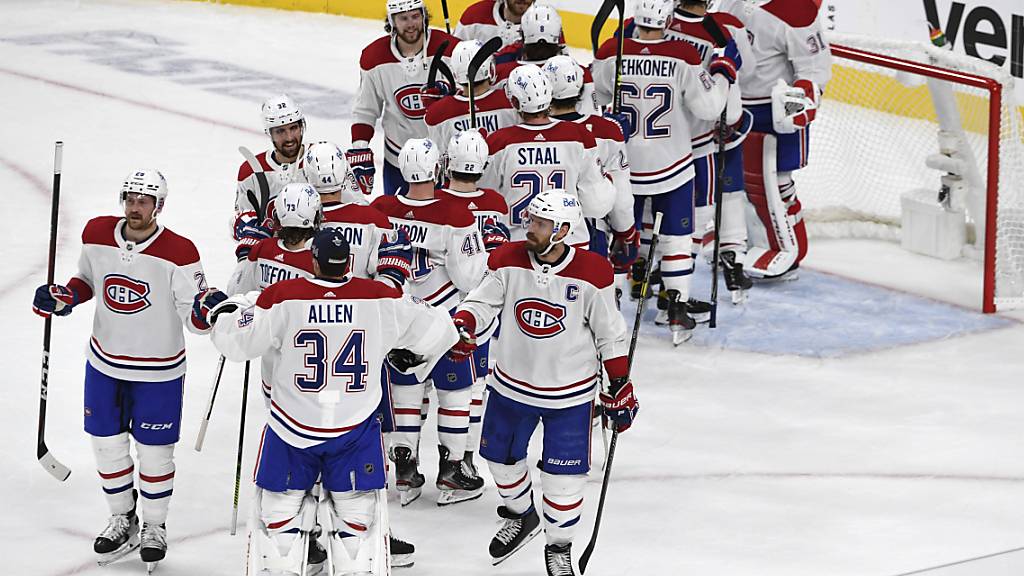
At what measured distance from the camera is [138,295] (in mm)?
4539

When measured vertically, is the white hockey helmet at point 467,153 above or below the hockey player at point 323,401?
above

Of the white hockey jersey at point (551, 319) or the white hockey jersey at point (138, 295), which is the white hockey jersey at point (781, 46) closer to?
the white hockey jersey at point (551, 319)

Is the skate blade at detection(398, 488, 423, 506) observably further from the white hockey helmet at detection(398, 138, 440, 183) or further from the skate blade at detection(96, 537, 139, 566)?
the white hockey helmet at detection(398, 138, 440, 183)

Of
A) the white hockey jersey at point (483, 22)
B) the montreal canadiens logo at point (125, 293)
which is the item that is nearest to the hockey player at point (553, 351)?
the montreal canadiens logo at point (125, 293)

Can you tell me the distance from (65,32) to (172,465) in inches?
374

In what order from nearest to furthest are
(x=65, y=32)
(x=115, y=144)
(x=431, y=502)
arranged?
(x=431, y=502)
(x=115, y=144)
(x=65, y=32)

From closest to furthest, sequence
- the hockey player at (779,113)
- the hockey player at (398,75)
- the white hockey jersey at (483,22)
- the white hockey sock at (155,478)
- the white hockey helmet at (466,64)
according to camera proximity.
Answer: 1. the white hockey sock at (155,478)
2. the white hockey helmet at (466,64)
3. the hockey player at (398,75)
4. the white hockey jersey at (483,22)
5. the hockey player at (779,113)

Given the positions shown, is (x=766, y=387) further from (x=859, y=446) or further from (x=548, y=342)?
(x=548, y=342)

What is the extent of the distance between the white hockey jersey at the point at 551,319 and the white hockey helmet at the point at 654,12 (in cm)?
232

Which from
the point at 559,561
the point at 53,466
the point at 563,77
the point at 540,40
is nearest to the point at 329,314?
the point at 559,561

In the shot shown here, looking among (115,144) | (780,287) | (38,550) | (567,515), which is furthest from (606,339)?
(115,144)

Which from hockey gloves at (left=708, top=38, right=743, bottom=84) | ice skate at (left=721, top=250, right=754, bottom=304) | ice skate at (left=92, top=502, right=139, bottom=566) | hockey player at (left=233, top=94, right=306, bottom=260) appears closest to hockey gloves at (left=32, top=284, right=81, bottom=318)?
ice skate at (left=92, top=502, right=139, bottom=566)

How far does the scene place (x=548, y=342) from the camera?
4488mm

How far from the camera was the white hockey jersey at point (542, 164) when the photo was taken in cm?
572
